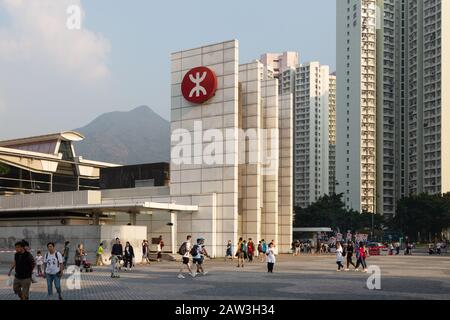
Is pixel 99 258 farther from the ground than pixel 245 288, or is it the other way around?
pixel 245 288

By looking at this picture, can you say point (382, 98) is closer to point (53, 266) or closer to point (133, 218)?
point (133, 218)

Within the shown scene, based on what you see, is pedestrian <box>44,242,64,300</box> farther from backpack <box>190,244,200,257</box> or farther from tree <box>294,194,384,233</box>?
tree <box>294,194,384,233</box>

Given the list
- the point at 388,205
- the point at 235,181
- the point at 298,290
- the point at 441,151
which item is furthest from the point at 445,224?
the point at 298,290

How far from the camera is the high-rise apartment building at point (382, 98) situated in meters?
136

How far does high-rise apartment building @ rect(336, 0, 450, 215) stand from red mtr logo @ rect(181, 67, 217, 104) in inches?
3751

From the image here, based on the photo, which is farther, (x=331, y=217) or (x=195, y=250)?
(x=331, y=217)

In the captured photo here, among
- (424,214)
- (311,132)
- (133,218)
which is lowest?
(424,214)

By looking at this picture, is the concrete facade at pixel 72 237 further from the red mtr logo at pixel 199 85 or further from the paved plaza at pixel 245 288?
the red mtr logo at pixel 199 85

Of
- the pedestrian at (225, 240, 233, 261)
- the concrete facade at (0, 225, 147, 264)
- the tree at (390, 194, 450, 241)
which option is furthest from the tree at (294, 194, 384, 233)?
the concrete facade at (0, 225, 147, 264)

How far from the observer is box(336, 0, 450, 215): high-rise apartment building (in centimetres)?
13638

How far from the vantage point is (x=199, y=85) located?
4969 centimetres

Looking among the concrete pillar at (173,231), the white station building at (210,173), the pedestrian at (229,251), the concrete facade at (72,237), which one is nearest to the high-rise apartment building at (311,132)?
the white station building at (210,173)

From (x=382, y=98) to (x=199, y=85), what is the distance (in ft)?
338

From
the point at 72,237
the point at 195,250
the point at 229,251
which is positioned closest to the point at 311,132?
the point at 229,251
